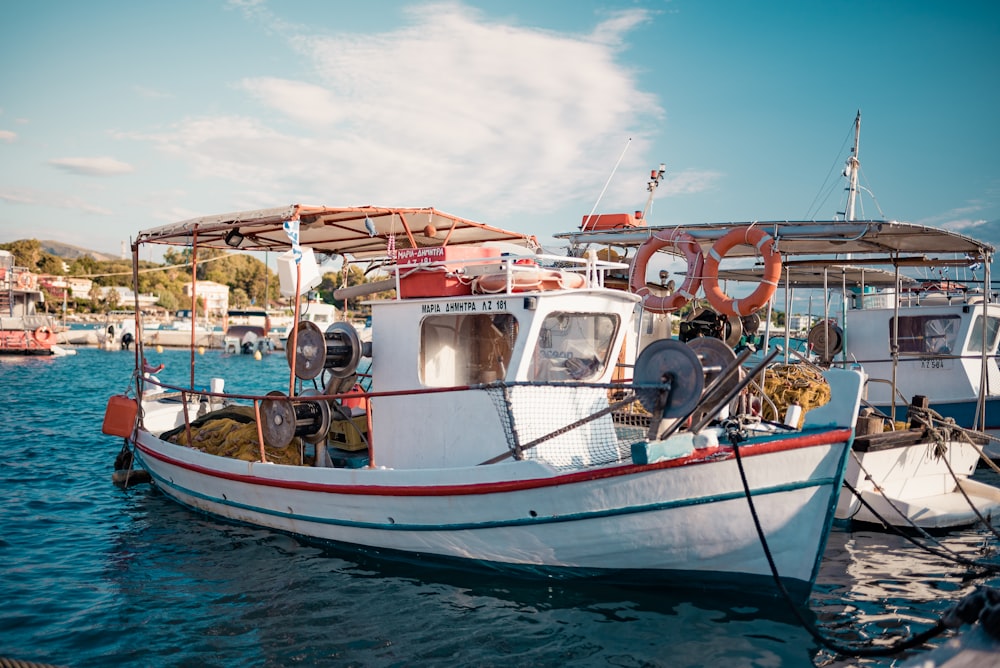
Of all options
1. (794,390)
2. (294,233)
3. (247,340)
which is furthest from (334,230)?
(247,340)

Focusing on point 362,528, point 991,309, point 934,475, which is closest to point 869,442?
point 934,475

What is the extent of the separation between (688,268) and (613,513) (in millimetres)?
5887

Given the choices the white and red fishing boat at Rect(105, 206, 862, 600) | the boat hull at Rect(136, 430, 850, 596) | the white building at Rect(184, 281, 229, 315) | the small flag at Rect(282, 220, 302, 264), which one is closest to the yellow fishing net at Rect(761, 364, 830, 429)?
the white and red fishing boat at Rect(105, 206, 862, 600)

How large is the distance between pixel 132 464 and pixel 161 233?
4.11 metres

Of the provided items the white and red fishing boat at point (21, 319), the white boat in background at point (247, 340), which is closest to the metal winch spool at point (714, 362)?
the white and red fishing boat at point (21, 319)

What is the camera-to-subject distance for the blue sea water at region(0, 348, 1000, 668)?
6094 mm

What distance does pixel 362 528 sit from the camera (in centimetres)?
811

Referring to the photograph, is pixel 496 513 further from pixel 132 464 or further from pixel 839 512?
pixel 132 464

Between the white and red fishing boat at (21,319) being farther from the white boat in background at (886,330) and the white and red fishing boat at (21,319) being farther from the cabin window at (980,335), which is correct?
the cabin window at (980,335)

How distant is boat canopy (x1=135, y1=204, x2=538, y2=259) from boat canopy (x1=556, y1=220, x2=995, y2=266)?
229 centimetres

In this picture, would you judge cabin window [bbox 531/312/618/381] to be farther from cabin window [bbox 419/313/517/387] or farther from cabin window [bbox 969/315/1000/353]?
cabin window [bbox 969/315/1000/353]

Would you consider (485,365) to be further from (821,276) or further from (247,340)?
(247,340)

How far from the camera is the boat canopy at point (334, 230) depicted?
8.81 meters

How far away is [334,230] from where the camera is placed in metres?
10.3
